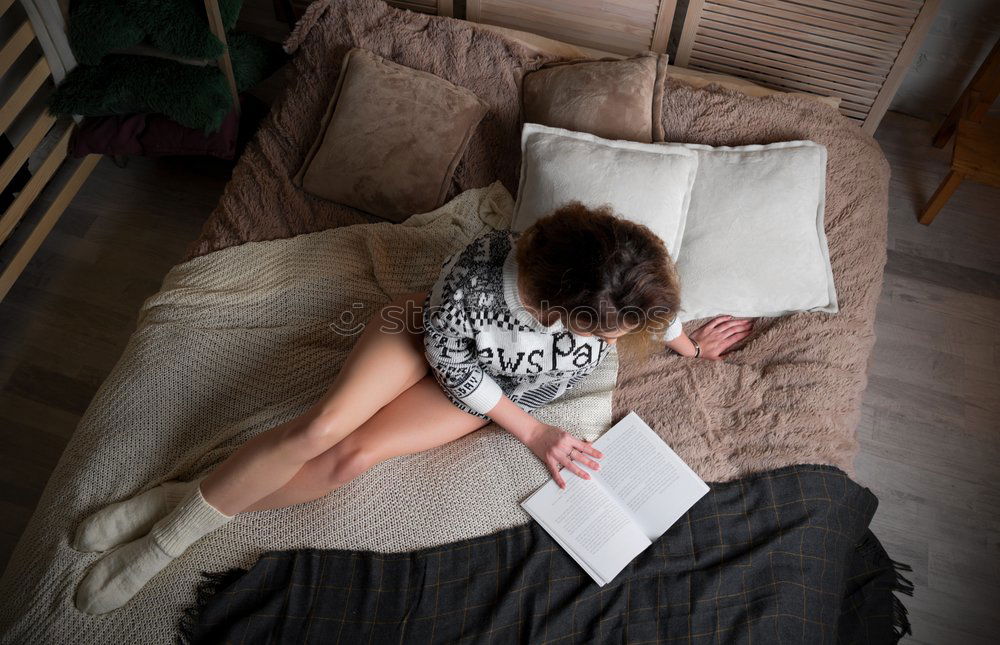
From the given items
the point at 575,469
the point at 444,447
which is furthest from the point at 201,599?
the point at 575,469

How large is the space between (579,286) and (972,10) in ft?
6.04

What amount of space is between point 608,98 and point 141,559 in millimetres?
1355

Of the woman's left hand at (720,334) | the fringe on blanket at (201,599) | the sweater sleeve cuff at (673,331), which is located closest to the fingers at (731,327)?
the woman's left hand at (720,334)

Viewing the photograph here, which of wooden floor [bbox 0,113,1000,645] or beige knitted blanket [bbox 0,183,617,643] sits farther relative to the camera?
wooden floor [bbox 0,113,1000,645]

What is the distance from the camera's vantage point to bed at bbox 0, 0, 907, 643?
51.2 inches

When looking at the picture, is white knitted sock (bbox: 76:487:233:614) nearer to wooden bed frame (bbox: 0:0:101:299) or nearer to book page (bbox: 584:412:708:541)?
book page (bbox: 584:412:708:541)

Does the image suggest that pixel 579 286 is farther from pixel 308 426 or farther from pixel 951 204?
pixel 951 204

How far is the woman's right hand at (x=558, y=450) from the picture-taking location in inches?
56.2

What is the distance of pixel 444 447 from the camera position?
1.49 meters

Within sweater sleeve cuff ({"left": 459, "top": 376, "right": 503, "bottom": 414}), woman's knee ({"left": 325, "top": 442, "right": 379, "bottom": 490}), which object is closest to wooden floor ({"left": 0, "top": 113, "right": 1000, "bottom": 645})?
woman's knee ({"left": 325, "top": 442, "right": 379, "bottom": 490})

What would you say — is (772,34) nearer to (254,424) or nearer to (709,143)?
(709,143)

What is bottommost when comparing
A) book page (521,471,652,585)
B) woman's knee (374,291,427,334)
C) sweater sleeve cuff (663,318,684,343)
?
book page (521,471,652,585)

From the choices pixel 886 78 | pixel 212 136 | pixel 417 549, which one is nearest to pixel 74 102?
pixel 212 136

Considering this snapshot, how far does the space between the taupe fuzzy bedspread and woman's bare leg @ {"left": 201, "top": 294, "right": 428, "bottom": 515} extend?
19.2 inches
